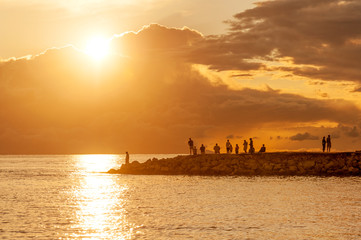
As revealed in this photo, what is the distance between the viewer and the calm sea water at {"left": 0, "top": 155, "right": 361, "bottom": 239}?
28.0m

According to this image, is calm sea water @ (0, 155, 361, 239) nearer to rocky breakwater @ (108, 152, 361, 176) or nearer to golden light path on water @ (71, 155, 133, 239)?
golden light path on water @ (71, 155, 133, 239)

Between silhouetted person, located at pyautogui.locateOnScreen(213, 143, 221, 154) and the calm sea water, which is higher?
silhouetted person, located at pyautogui.locateOnScreen(213, 143, 221, 154)

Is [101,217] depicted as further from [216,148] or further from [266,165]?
[216,148]

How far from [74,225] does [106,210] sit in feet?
26.4

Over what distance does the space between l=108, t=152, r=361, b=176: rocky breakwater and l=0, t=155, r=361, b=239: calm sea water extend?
1375cm

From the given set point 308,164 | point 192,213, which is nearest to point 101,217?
point 192,213

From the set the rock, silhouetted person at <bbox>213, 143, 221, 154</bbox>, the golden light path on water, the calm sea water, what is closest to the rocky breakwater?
the rock

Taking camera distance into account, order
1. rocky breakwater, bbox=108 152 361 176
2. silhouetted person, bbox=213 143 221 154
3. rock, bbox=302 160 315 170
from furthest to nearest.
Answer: silhouetted person, bbox=213 143 221 154, rock, bbox=302 160 315 170, rocky breakwater, bbox=108 152 361 176

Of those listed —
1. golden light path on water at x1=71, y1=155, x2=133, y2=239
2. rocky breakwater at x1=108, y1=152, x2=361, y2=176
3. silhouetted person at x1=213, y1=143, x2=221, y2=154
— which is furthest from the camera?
silhouetted person at x1=213, y1=143, x2=221, y2=154

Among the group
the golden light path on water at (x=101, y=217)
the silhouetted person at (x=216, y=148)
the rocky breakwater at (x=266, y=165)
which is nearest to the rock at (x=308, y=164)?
the rocky breakwater at (x=266, y=165)

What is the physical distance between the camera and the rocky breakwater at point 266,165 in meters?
70.5

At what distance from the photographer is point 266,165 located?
239ft

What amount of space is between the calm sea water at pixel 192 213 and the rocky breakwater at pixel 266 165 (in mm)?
13747

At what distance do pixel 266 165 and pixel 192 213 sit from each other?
128 feet
